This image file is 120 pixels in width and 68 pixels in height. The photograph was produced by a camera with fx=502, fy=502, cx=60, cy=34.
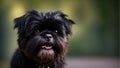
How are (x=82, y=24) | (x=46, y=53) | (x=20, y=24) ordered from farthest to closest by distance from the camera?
1. (x=82, y=24)
2. (x=20, y=24)
3. (x=46, y=53)

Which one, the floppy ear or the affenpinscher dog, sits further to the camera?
the floppy ear

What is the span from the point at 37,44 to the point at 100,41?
33.6 ft

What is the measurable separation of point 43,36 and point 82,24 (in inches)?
374

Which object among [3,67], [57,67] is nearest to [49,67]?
[57,67]

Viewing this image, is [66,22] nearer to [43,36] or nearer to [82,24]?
[43,36]

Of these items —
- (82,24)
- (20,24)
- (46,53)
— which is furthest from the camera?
(82,24)

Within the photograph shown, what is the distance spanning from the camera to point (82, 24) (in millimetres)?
16125

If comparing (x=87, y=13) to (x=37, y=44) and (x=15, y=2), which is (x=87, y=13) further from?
(x=37, y=44)

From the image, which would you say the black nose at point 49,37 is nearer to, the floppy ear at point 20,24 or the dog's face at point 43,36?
the dog's face at point 43,36

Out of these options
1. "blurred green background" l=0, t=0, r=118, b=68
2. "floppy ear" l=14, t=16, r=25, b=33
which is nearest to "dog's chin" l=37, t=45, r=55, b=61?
"floppy ear" l=14, t=16, r=25, b=33

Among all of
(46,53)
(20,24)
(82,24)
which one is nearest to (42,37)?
(46,53)

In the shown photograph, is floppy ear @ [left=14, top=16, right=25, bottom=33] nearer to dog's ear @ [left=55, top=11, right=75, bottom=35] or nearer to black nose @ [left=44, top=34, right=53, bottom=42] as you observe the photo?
black nose @ [left=44, top=34, right=53, bottom=42]

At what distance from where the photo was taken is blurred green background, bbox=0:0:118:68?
15.8m

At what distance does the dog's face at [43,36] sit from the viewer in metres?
6.65
